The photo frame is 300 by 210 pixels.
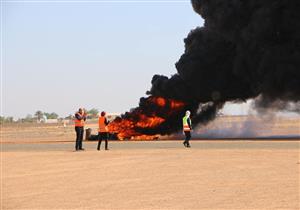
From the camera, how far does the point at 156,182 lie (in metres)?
12.9

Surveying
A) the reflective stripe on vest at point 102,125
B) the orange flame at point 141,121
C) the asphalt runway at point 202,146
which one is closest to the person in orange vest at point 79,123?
the reflective stripe on vest at point 102,125

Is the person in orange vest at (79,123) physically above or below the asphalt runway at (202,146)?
above

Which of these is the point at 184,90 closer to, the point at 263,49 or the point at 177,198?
the point at 263,49

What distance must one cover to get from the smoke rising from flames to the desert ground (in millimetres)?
14391

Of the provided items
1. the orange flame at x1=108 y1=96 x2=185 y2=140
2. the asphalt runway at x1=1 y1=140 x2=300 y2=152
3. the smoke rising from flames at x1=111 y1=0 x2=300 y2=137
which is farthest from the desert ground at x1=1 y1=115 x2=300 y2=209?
the orange flame at x1=108 y1=96 x2=185 y2=140

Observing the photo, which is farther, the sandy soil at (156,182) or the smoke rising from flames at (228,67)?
the smoke rising from flames at (228,67)

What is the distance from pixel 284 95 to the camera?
35812 millimetres

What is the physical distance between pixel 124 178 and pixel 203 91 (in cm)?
2457

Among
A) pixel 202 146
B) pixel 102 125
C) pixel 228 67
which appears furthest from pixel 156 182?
pixel 228 67

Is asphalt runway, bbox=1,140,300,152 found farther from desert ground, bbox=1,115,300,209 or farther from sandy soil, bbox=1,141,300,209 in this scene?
desert ground, bbox=1,115,300,209

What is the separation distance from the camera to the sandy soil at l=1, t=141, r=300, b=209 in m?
10.3

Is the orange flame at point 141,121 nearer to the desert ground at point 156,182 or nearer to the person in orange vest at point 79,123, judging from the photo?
the person in orange vest at point 79,123

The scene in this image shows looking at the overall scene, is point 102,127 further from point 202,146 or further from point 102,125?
point 202,146

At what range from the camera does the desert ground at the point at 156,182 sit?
1027 cm
